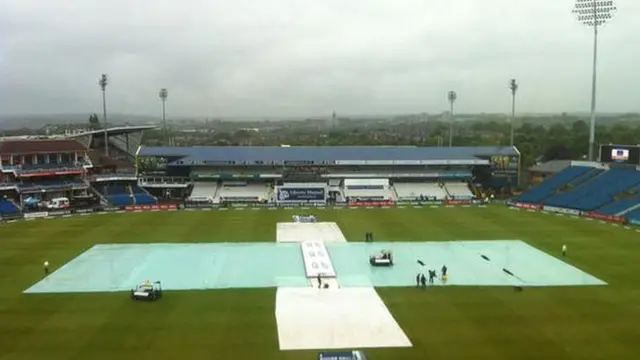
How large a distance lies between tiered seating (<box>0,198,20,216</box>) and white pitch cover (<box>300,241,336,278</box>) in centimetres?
3042

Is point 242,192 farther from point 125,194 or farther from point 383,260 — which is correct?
point 383,260

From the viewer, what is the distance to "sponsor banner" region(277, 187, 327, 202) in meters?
64.4

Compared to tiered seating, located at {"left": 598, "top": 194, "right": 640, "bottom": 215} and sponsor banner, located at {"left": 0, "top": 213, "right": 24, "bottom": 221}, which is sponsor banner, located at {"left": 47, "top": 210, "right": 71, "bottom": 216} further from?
tiered seating, located at {"left": 598, "top": 194, "right": 640, "bottom": 215}

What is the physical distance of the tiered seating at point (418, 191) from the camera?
6606 centimetres

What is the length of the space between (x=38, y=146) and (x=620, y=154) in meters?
59.0

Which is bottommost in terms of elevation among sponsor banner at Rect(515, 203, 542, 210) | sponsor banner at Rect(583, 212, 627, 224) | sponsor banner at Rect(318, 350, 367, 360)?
sponsor banner at Rect(515, 203, 542, 210)

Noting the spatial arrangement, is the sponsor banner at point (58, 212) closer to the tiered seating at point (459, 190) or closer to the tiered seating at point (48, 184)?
the tiered seating at point (48, 184)

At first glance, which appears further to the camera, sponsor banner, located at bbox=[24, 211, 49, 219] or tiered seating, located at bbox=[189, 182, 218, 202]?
tiered seating, located at bbox=[189, 182, 218, 202]

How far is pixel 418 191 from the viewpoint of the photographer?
6750cm

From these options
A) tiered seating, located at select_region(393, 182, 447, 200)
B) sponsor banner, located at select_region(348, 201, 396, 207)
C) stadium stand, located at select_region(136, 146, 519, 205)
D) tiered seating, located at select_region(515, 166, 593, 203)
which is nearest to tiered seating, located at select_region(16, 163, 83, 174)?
stadium stand, located at select_region(136, 146, 519, 205)

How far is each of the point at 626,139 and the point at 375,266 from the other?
104m

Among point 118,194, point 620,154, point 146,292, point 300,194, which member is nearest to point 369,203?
point 300,194

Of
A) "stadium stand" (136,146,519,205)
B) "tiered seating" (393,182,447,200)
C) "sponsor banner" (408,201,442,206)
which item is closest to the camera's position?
"sponsor banner" (408,201,442,206)

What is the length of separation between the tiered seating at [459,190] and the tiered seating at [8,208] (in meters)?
44.3
